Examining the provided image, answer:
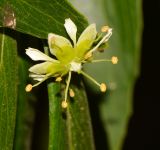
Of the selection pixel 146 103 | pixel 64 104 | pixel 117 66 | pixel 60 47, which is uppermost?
pixel 146 103

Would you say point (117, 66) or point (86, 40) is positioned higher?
point (117, 66)

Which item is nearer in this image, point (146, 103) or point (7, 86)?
point (7, 86)

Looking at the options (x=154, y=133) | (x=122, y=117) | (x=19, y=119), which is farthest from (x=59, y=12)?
(x=154, y=133)

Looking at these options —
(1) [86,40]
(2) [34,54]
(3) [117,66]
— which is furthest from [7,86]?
(3) [117,66]

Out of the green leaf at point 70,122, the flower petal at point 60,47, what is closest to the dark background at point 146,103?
the green leaf at point 70,122

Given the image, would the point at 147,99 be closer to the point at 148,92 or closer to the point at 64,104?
the point at 148,92

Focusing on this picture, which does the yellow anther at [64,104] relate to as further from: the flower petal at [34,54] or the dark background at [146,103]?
the dark background at [146,103]
